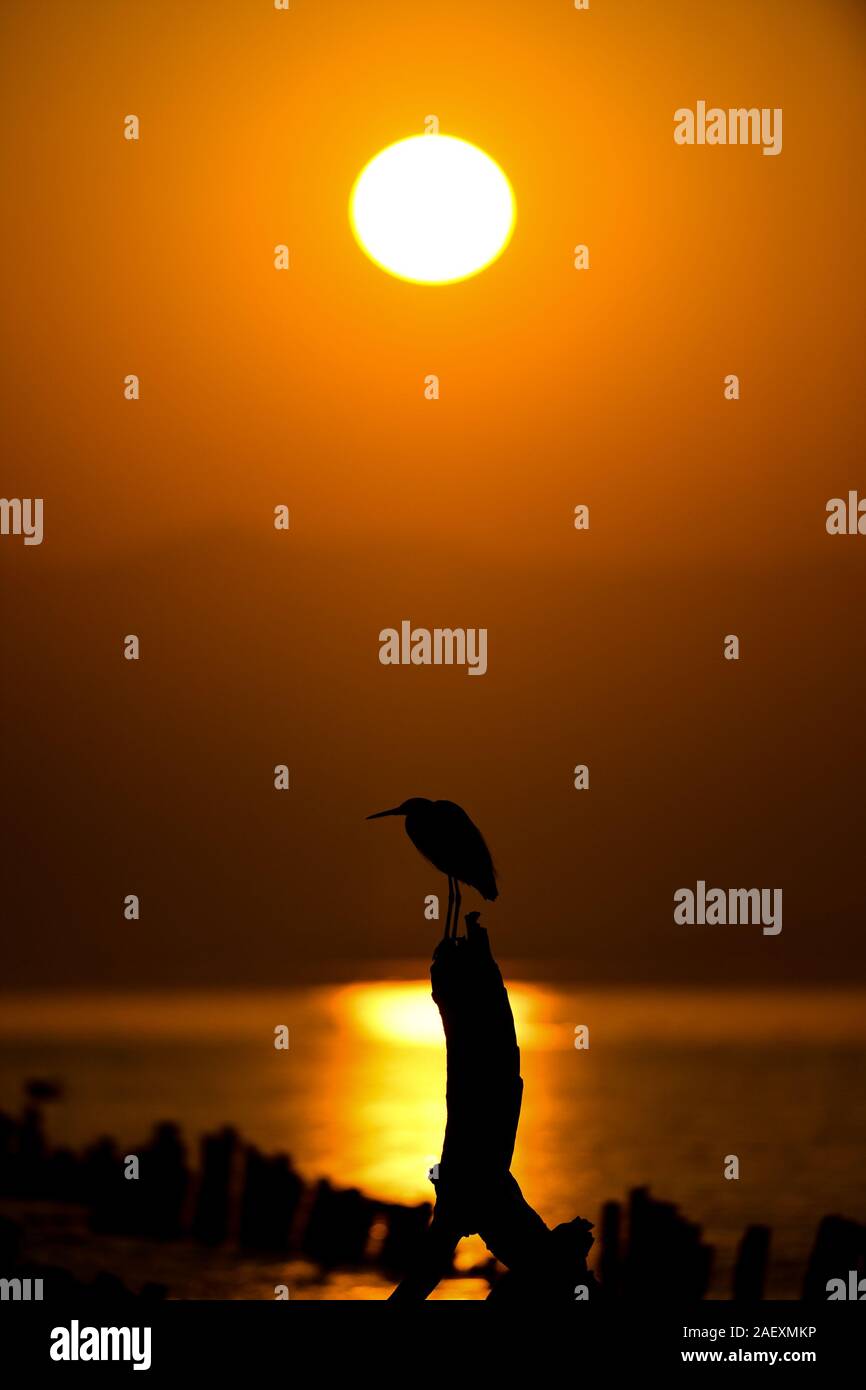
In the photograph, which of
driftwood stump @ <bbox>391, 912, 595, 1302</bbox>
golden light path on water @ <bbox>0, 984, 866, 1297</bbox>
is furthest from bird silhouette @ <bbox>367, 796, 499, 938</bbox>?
golden light path on water @ <bbox>0, 984, 866, 1297</bbox>

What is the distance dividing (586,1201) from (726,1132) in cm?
1045

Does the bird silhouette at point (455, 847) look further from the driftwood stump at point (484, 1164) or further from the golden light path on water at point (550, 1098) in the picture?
the golden light path on water at point (550, 1098)

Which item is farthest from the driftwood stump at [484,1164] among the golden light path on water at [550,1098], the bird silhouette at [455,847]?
the golden light path on water at [550,1098]

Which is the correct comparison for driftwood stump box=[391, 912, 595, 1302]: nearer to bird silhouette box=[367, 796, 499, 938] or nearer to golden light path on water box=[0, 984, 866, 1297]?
bird silhouette box=[367, 796, 499, 938]

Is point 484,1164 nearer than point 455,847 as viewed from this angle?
Yes

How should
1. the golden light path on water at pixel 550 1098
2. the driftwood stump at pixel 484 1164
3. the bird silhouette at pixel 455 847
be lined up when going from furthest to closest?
the golden light path on water at pixel 550 1098 → the bird silhouette at pixel 455 847 → the driftwood stump at pixel 484 1164

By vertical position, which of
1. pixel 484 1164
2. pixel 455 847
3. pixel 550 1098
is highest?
pixel 455 847

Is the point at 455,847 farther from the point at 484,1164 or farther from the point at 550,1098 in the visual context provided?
the point at 550,1098

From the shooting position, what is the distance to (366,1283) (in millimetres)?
14898

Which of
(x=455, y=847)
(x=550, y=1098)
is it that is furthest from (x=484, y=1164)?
(x=550, y=1098)

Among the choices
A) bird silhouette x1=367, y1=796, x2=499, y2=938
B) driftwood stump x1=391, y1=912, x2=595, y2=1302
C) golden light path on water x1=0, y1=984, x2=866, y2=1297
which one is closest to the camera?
driftwood stump x1=391, y1=912, x2=595, y2=1302

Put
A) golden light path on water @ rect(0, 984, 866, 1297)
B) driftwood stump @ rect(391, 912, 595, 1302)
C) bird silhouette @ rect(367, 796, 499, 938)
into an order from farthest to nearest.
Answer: golden light path on water @ rect(0, 984, 866, 1297)
bird silhouette @ rect(367, 796, 499, 938)
driftwood stump @ rect(391, 912, 595, 1302)

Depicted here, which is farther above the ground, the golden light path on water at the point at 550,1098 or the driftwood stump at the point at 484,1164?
the driftwood stump at the point at 484,1164
